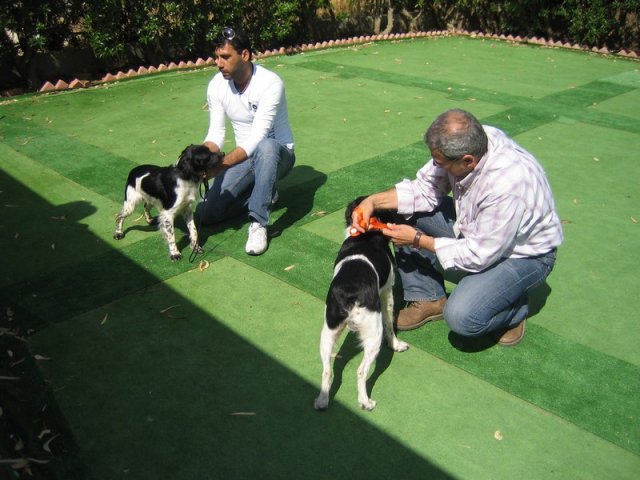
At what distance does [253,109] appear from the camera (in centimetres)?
440

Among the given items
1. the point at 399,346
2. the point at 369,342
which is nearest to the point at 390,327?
the point at 399,346

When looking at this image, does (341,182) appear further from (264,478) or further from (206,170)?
(264,478)

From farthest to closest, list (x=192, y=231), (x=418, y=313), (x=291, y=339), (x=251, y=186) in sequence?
1. (x=251, y=186)
2. (x=192, y=231)
3. (x=418, y=313)
4. (x=291, y=339)

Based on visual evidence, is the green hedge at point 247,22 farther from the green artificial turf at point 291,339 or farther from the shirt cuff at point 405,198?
the shirt cuff at point 405,198

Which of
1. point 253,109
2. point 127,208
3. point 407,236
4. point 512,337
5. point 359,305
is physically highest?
point 253,109

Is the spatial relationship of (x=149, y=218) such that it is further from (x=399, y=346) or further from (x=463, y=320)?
(x=463, y=320)

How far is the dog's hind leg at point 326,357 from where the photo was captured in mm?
2670

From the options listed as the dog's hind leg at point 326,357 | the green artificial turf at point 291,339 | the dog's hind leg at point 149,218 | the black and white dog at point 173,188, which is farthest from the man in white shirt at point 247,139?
the dog's hind leg at point 326,357

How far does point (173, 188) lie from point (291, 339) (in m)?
1.43

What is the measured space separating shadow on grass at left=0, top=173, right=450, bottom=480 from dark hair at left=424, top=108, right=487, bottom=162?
1208 millimetres

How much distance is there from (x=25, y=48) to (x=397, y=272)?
7.72 meters

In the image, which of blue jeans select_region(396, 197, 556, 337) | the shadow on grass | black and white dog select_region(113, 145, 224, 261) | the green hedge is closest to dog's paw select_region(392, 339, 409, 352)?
the shadow on grass

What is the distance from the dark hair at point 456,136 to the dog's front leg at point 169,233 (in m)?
2.07

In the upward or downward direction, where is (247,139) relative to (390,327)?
upward
